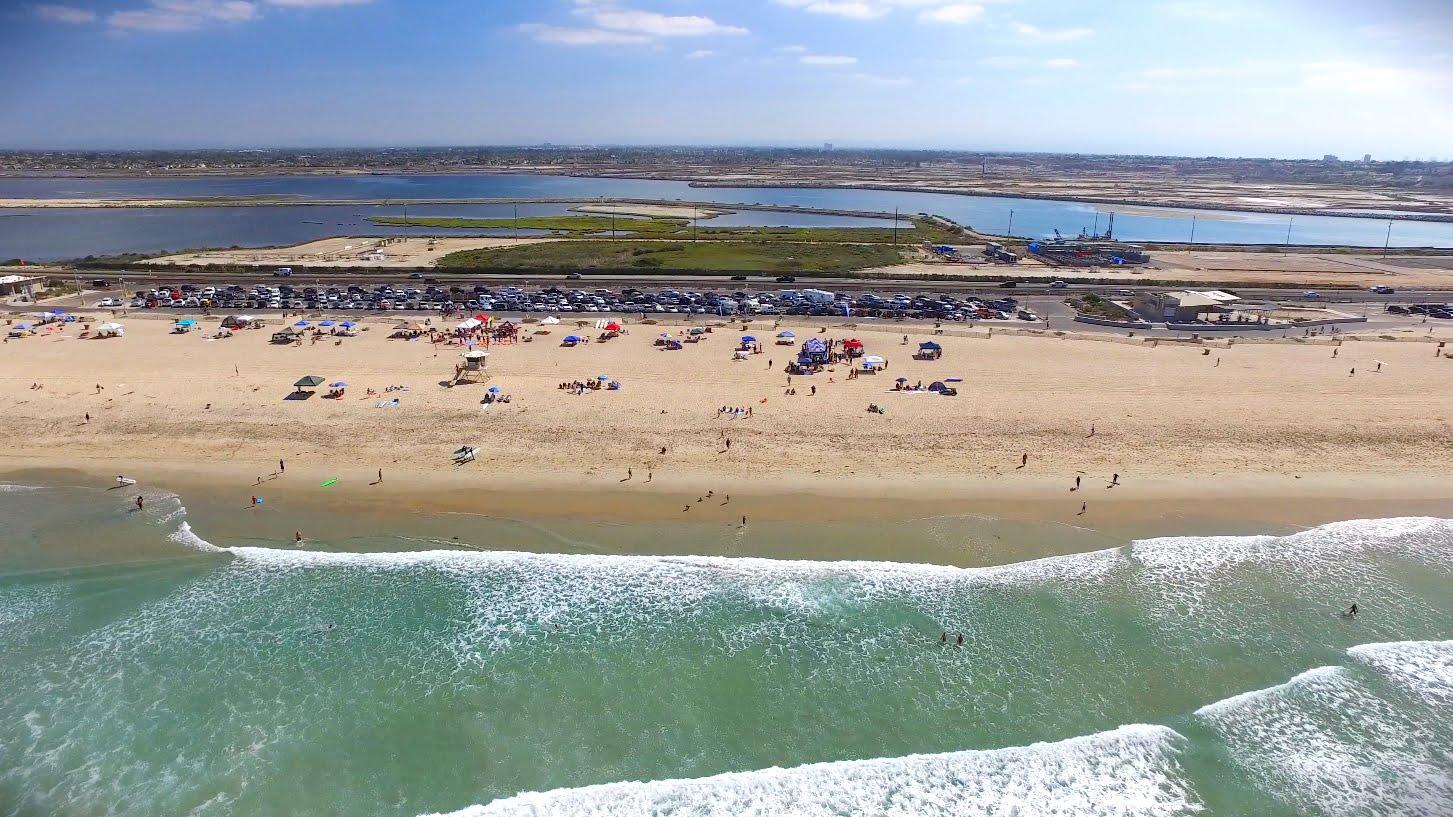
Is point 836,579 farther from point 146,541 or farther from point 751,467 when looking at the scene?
point 146,541

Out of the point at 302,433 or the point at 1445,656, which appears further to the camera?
the point at 302,433

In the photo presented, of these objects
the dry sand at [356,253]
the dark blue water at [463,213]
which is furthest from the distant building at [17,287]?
the dark blue water at [463,213]

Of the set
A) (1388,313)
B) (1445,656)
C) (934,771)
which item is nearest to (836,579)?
(934,771)

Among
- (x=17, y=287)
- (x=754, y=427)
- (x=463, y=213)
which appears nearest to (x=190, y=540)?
(x=754, y=427)

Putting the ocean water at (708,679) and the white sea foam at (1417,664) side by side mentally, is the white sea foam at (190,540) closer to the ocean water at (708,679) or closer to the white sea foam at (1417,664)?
the ocean water at (708,679)

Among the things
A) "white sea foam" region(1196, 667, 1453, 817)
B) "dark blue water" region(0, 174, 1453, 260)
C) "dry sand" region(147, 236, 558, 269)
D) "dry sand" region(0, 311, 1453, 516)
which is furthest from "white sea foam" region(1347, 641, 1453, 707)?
"dark blue water" region(0, 174, 1453, 260)

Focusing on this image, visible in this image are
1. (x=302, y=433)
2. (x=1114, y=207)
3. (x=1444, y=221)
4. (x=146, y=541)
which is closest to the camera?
(x=146, y=541)
